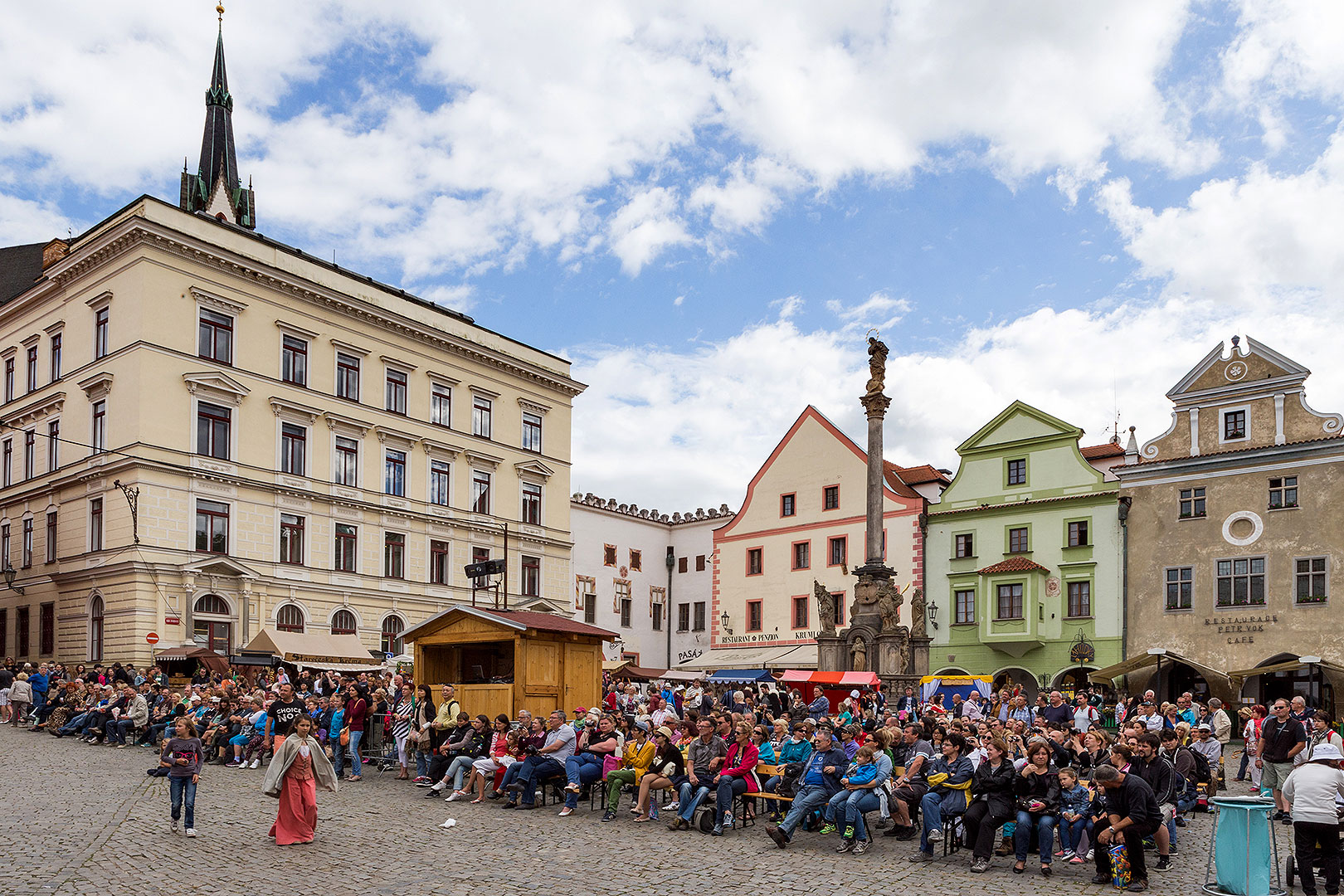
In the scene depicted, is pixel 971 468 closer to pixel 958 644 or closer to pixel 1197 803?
pixel 958 644

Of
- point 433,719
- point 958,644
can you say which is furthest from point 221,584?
point 958,644

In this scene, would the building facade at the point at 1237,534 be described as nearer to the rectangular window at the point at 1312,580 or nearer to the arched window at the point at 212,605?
the rectangular window at the point at 1312,580

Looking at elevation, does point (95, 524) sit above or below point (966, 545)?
above

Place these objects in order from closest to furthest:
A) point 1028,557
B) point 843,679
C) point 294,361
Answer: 1. point 843,679
2. point 294,361
3. point 1028,557

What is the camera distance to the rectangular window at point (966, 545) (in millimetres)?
47000

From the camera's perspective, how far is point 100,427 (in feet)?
127

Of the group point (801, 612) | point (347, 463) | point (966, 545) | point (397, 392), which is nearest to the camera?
Answer: point (347, 463)

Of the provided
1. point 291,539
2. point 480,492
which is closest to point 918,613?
point 480,492

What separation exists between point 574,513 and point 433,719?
39.6 metres

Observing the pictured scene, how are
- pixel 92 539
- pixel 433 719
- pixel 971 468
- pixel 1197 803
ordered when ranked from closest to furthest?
1. pixel 1197 803
2. pixel 433 719
3. pixel 92 539
4. pixel 971 468

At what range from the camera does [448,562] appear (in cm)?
4703

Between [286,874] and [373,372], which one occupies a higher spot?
[373,372]

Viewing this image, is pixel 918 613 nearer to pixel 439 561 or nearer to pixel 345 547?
pixel 439 561

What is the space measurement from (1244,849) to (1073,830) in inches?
84.3
